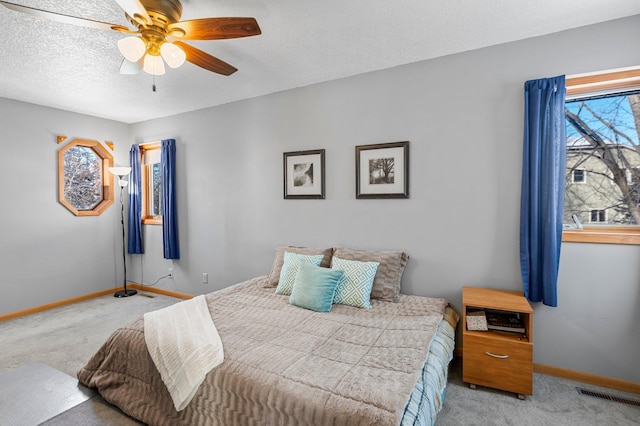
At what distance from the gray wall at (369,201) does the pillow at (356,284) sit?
43cm

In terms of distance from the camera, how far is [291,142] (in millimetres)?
3455

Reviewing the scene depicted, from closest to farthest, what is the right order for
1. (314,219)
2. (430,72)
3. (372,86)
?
(430,72)
(372,86)
(314,219)

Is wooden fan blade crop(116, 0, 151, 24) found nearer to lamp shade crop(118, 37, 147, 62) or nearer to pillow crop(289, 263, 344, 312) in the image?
lamp shade crop(118, 37, 147, 62)

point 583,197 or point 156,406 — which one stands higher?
point 583,197

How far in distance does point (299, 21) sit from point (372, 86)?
105cm

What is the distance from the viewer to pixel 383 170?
116 inches

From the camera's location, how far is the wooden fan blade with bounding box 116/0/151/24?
5.13 ft

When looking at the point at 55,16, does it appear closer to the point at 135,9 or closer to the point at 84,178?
the point at 135,9

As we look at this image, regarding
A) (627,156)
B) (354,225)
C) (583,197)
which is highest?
(627,156)

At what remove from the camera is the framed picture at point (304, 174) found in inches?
129

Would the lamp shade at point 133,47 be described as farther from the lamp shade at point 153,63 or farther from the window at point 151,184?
the window at point 151,184

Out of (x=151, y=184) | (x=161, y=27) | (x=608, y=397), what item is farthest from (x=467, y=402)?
(x=151, y=184)

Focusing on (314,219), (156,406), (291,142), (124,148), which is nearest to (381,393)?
(156,406)

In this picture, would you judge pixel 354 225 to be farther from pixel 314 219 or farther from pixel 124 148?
pixel 124 148
